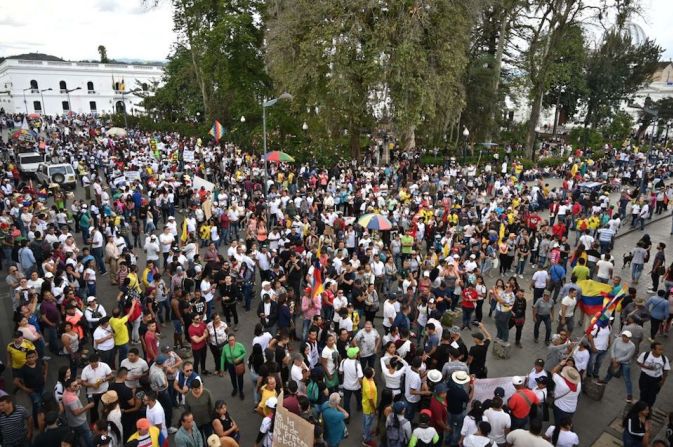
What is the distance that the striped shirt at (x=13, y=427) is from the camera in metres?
5.90

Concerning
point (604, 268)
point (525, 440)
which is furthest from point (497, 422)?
point (604, 268)

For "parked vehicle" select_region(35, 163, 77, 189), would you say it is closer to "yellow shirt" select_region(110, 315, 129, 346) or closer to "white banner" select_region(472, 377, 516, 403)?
"yellow shirt" select_region(110, 315, 129, 346)

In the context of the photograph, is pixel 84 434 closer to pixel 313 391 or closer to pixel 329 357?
pixel 313 391

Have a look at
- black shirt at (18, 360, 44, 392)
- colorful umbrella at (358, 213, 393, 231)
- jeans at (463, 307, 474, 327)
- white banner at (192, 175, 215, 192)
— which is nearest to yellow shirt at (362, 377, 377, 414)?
jeans at (463, 307, 474, 327)

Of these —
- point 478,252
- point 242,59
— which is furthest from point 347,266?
point 242,59

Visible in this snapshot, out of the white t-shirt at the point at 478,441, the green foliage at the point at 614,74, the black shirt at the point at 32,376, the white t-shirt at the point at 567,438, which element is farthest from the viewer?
the green foliage at the point at 614,74

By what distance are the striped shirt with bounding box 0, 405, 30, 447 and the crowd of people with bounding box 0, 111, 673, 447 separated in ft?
0.07

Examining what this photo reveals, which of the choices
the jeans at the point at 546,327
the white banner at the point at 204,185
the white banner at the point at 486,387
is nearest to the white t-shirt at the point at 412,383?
the white banner at the point at 486,387

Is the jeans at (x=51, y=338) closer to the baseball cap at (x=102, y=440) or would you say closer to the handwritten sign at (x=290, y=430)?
the baseball cap at (x=102, y=440)

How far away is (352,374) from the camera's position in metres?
7.10

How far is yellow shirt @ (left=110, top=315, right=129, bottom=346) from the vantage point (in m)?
7.91

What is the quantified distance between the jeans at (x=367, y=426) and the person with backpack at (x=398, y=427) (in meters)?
0.60

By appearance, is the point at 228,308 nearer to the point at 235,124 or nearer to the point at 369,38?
the point at 369,38

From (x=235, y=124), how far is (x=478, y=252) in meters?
29.0
